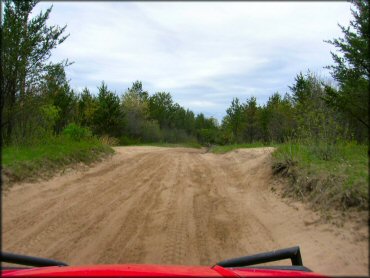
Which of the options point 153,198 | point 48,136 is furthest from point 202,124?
point 48,136

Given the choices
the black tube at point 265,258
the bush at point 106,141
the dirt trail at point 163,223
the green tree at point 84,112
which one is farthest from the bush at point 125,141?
the black tube at point 265,258

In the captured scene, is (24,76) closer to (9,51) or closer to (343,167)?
(9,51)

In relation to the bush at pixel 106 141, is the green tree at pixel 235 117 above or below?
above

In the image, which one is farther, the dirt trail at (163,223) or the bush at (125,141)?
the bush at (125,141)

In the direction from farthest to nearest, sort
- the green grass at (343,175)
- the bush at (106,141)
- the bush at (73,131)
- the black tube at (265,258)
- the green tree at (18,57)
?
the bush at (106,141) → the bush at (73,131) → the black tube at (265,258) → the green tree at (18,57) → the green grass at (343,175)

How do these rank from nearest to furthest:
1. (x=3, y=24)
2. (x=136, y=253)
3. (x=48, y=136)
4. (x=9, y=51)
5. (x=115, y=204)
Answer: (x=9, y=51)
(x=3, y=24)
(x=48, y=136)
(x=136, y=253)
(x=115, y=204)

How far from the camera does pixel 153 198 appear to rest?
8.99 metres

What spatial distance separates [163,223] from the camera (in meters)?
7.09

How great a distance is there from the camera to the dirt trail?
8.48ft

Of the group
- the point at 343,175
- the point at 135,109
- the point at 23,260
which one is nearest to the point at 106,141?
the point at 23,260

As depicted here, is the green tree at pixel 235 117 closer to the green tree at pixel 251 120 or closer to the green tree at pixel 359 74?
the green tree at pixel 251 120

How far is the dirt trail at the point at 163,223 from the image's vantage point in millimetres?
2584

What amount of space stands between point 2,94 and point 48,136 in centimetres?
60

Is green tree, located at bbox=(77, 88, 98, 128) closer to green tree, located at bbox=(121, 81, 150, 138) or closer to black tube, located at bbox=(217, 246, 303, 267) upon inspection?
black tube, located at bbox=(217, 246, 303, 267)
